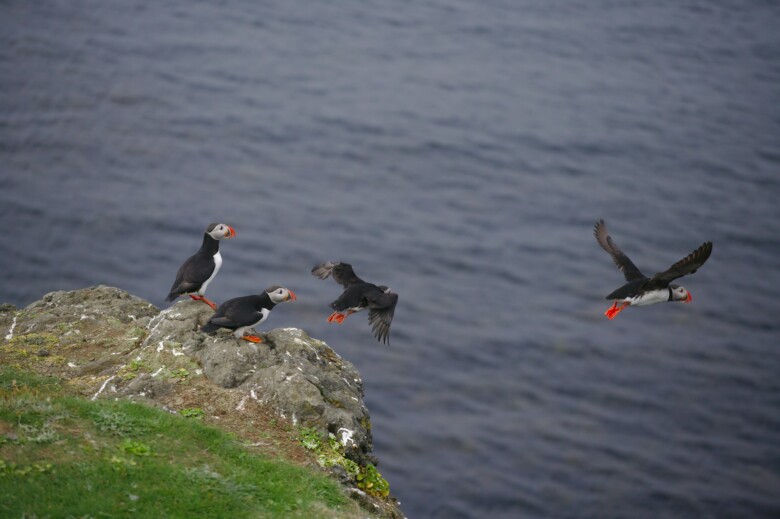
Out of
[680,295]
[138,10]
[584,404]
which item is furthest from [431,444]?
[138,10]

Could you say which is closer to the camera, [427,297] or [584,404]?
[584,404]

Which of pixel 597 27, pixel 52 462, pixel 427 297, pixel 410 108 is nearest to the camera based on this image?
pixel 52 462

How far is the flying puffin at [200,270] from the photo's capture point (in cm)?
1612

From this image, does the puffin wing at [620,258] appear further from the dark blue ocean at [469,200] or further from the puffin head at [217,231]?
the dark blue ocean at [469,200]

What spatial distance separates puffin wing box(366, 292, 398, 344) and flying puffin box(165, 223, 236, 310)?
295cm

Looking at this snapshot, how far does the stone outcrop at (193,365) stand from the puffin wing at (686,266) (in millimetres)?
6125

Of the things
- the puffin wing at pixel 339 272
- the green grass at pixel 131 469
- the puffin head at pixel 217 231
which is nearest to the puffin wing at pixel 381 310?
the puffin wing at pixel 339 272

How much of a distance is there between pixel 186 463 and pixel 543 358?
2341 centimetres

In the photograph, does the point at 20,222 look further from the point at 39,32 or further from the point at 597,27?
the point at 597,27

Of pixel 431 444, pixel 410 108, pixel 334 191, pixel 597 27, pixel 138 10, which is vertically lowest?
pixel 431 444

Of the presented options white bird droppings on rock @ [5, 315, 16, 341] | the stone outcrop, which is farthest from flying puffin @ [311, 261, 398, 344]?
white bird droppings on rock @ [5, 315, 16, 341]

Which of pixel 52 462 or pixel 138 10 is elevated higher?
pixel 138 10

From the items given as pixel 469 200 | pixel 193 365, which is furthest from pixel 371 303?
pixel 469 200

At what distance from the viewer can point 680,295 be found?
1875 cm
